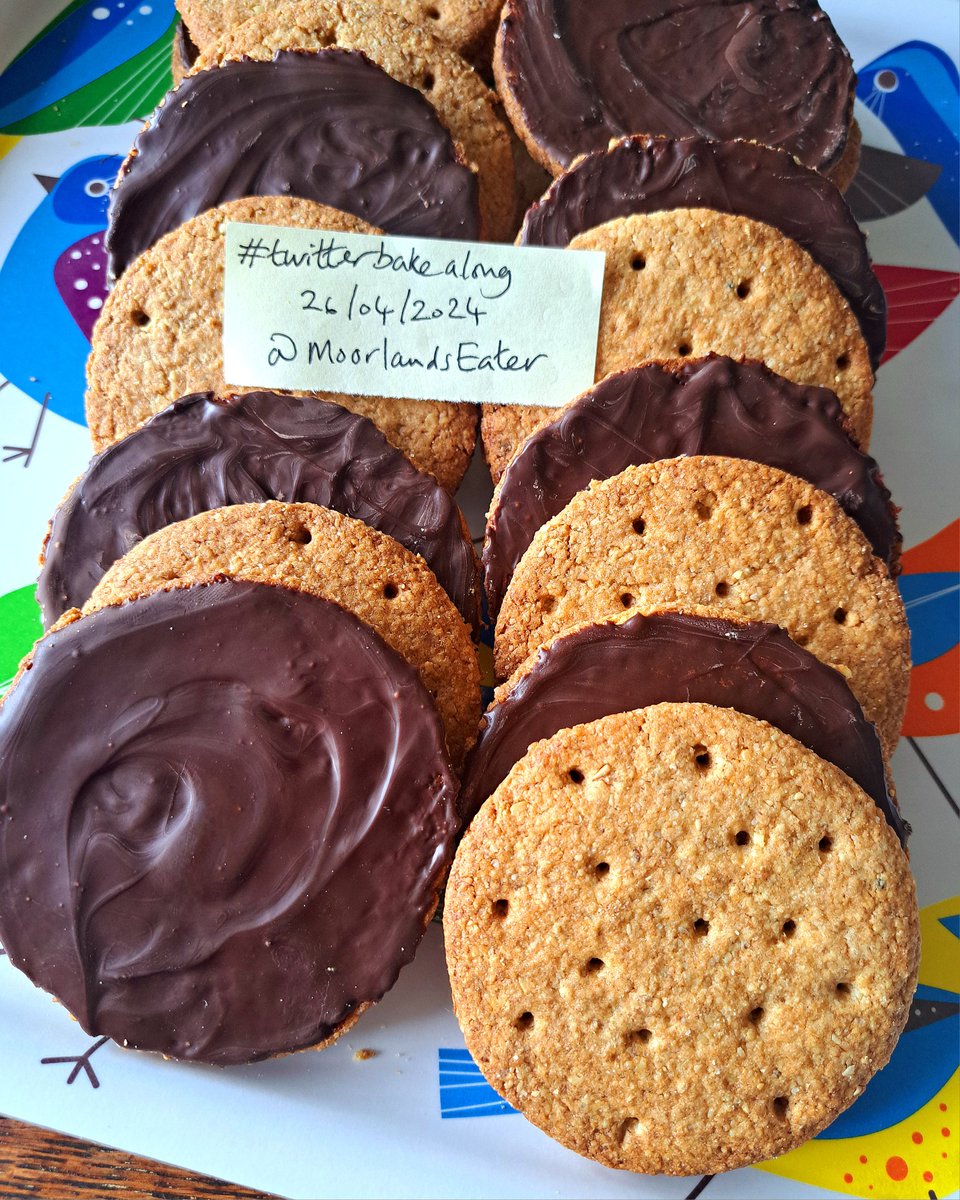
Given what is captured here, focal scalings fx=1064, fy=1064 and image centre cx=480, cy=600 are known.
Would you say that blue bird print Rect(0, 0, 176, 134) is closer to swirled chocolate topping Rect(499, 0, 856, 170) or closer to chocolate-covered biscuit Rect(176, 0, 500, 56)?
chocolate-covered biscuit Rect(176, 0, 500, 56)

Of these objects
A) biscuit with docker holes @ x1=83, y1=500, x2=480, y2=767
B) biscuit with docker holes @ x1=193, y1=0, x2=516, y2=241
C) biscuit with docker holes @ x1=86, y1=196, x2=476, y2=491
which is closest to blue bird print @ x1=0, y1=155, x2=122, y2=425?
biscuit with docker holes @ x1=86, y1=196, x2=476, y2=491

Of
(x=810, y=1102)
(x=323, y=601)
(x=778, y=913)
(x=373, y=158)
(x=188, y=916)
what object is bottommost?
(x=810, y=1102)

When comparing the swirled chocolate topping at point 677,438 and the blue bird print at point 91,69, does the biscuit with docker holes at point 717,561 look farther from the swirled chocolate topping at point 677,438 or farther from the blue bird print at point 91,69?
the blue bird print at point 91,69

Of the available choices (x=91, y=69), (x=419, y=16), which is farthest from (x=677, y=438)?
(x=91, y=69)

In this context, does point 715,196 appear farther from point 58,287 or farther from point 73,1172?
point 73,1172

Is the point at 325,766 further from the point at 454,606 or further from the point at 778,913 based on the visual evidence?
the point at 778,913

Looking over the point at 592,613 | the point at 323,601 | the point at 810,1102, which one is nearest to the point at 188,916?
the point at 323,601

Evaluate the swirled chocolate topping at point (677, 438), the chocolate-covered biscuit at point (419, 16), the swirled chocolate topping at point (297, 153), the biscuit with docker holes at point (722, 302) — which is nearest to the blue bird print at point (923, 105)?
the biscuit with docker holes at point (722, 302)
